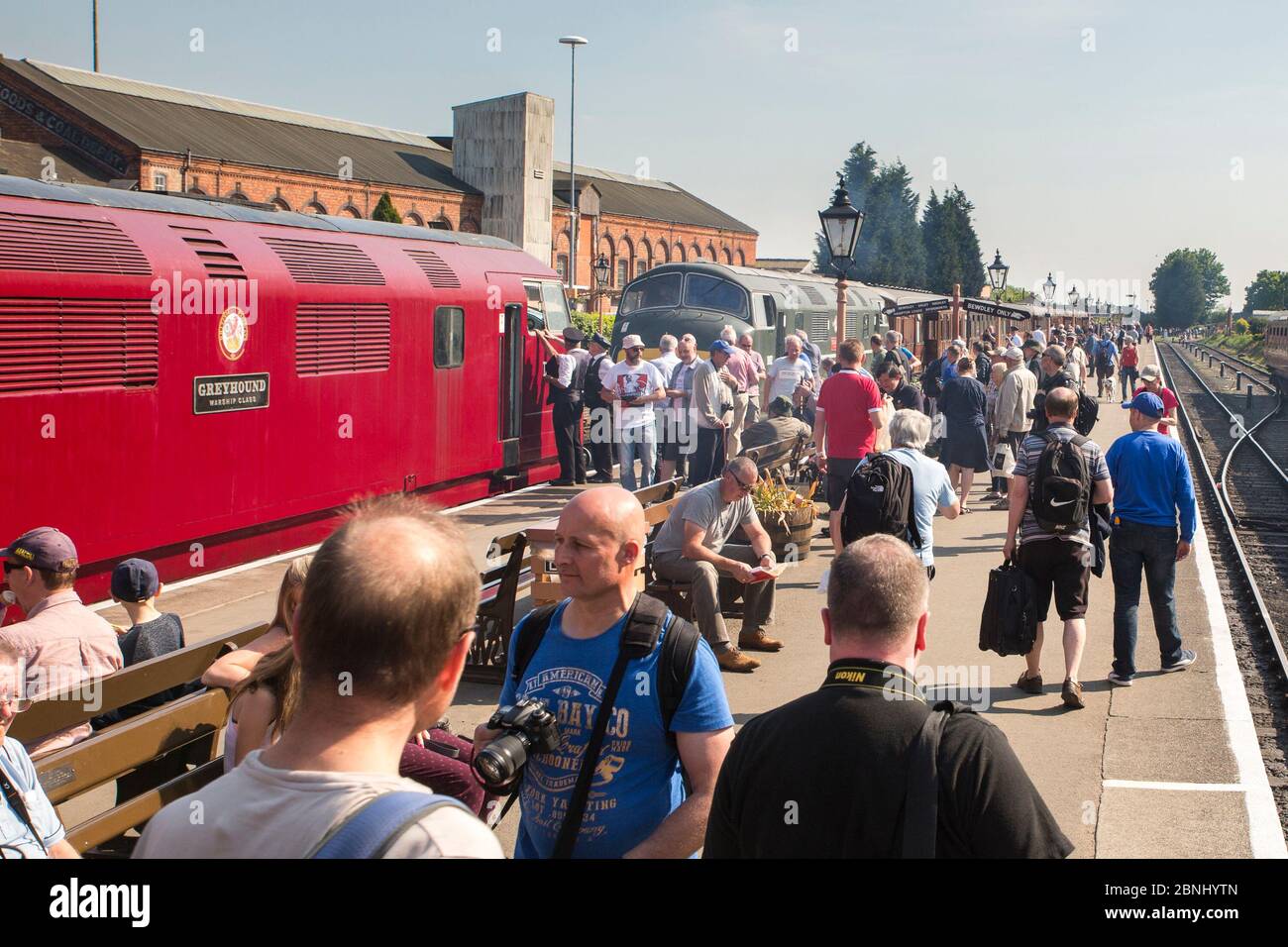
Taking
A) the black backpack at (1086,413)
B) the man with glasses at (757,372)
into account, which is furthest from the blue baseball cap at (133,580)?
the man with glasses at (757,372)

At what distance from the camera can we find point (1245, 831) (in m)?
6.22

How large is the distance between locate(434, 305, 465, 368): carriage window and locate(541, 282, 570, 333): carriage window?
102 inches

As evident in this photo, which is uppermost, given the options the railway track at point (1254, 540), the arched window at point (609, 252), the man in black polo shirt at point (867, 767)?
the arched window at point (609, 252)

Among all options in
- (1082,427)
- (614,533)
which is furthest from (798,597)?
(614,533)

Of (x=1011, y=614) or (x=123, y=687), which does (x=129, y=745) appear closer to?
(x=123, y=687)

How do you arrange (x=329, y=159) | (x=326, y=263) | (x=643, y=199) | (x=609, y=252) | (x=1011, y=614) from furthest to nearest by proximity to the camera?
(x=643, y=199), (x=609, y=252), (x=329, y=159), (x=326, y=263), (x=1011, y=614)

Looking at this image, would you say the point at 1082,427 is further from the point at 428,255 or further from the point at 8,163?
the point at 8,163

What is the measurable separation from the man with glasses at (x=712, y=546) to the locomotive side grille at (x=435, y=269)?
6388 millimetres

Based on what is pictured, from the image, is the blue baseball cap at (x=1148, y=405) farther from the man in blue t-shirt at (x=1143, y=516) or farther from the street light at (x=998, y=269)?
the street light at (x=998, y=269)

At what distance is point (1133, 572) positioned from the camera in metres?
8.84

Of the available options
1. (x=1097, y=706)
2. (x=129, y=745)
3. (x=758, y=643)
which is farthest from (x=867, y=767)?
(x=758, y=643)

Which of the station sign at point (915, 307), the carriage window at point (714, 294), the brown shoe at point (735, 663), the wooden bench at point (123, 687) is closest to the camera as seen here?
the wooden bench at point (123, 687)

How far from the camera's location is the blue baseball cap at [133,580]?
6.00 m

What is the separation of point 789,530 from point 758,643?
2.66 m
